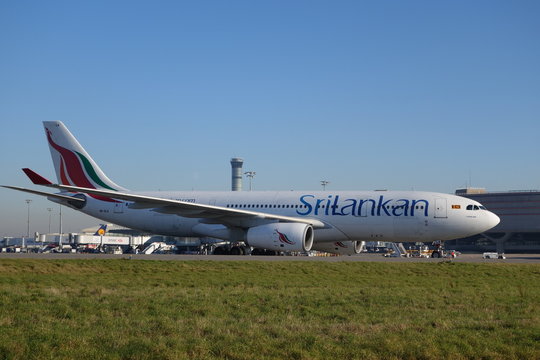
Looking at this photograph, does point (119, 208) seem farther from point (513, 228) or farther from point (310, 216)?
point (513, 228)

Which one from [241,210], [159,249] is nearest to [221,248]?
[241,210]

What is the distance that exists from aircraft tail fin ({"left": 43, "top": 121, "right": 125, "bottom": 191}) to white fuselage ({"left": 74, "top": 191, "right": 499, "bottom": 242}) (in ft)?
24.9

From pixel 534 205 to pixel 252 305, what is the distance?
120763 mm

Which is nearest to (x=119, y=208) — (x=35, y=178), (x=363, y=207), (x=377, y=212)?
(x=35, y=178)

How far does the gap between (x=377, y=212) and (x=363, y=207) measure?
2.89ft

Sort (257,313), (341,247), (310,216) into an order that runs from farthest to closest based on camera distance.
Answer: (341,247) < (310,216) < (257,313)

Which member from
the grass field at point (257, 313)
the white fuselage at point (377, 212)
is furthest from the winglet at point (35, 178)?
the grass field at point (257, 313)

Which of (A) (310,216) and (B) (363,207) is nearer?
(B) (363,207)

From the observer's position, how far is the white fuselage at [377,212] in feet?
129

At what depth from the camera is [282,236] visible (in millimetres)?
38375

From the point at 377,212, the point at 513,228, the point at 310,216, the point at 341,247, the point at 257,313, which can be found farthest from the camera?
the point at 513,228

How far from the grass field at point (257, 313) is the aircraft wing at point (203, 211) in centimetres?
941

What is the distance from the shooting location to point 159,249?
74.1 metres

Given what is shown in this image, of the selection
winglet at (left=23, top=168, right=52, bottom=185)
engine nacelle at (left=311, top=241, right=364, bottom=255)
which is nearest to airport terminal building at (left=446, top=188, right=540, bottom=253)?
engine nacelle at (left=311, top=241, right=364, bottom=255)
